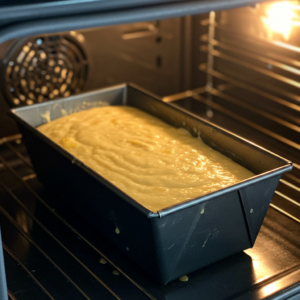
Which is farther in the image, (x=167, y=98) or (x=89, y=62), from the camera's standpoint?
(x=167, y=98)

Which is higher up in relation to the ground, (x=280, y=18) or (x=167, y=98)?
(x=280, y=18)

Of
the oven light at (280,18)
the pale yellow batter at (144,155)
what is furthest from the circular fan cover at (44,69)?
the oven light at (280,18)

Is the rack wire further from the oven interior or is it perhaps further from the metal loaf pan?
the metal loaf pan

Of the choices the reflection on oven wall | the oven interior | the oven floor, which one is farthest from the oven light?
the oven floor

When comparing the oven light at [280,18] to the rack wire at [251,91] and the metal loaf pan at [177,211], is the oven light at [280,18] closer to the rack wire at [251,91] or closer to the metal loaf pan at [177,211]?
the rack wire at [251,91]

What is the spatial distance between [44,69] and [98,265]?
0.66 meters

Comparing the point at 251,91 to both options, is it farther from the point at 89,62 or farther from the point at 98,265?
the point at 98,265

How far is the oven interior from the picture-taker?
2.91ft

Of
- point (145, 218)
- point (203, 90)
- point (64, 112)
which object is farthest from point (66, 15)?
point (203, 90)

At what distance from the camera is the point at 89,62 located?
142cm

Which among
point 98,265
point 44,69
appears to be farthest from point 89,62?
point 98,265

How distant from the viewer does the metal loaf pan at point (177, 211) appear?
804 mm

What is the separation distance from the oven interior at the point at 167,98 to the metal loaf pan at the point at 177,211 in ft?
0.14

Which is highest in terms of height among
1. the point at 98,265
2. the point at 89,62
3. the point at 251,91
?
the point at 89,62
